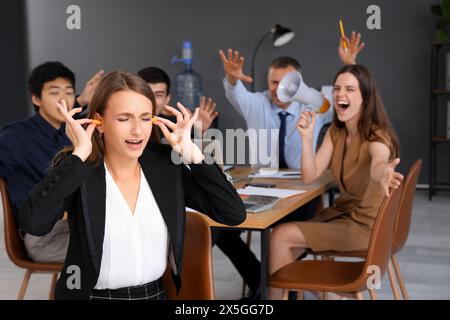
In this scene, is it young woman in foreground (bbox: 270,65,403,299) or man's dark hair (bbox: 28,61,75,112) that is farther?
man's dark hair (bbox: 28,61,75,112)

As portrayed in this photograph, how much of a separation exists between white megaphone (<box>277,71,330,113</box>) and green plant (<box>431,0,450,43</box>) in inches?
115

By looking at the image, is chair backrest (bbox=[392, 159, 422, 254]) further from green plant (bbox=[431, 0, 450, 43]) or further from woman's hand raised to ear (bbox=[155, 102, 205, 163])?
green plant (bbox=[431, 0, 450, 43])

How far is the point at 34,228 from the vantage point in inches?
70.2

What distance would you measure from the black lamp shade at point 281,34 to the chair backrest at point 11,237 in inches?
164

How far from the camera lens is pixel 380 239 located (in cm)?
243

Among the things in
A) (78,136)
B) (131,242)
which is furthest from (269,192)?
(78,136)

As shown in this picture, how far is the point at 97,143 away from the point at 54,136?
3.90 ft

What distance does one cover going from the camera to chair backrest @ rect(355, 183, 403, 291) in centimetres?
236

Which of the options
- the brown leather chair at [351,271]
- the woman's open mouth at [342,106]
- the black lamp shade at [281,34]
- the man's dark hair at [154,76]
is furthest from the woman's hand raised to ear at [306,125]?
the black lamp shade at [281,34]

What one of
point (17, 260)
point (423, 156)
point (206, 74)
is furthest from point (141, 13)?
point (17, 260)

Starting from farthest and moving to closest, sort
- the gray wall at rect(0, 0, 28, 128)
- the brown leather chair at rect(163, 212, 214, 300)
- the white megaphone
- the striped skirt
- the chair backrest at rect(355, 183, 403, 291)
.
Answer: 1. the gray wall at rect(0, 0, 28, 128)
2. the white megaphone
3. the chair backrest at rect(355, 183, 403, 291)
4. the brown leather chair at rect(163, 212, 214, 300)
5. the striped skirt

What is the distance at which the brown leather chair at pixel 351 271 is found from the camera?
2.40 meters

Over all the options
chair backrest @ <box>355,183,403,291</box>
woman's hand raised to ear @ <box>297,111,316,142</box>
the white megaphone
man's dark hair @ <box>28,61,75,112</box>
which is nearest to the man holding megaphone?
the white megaphone

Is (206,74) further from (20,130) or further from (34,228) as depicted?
(34,228)
